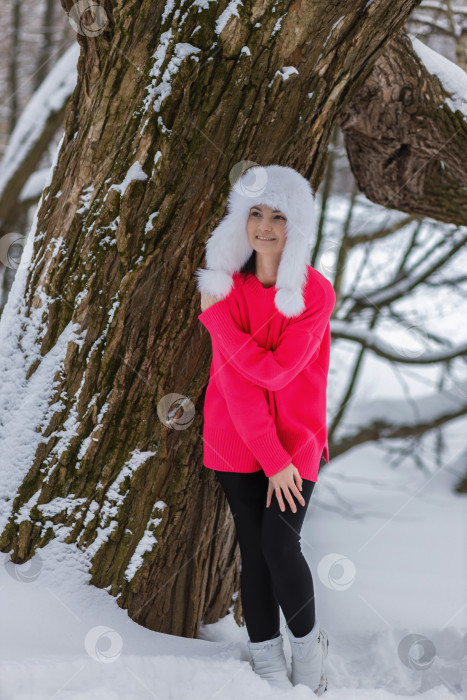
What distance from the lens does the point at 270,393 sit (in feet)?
6.55

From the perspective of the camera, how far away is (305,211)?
1.92 m

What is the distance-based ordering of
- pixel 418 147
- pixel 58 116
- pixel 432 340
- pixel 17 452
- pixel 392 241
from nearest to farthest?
pixel 17 452 < pixel 418 147 < pixel 58 116 < pixel 432 340 < pixel 392 241

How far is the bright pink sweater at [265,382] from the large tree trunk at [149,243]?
0.18 metres

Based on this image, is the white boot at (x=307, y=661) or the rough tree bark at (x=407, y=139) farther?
the rough tree bark at (x=407, y=139)

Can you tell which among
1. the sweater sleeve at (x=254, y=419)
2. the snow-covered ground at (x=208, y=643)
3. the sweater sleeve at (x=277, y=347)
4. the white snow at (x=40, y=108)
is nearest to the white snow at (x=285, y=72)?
the sweater sleeve at (x=277, y=347)

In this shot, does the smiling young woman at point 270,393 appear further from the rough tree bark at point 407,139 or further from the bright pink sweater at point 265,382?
the rough tree bark at point 407,139

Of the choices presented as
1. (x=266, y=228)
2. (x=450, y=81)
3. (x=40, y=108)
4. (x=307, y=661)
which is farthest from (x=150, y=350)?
(x=40, y=108)

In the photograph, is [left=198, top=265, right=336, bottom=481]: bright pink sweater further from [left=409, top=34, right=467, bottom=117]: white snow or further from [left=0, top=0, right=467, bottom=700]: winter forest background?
[left=409, top=34, right=467, bottom=117]: white snow

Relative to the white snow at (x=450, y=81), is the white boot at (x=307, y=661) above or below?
below

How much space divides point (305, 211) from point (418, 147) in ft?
3.53

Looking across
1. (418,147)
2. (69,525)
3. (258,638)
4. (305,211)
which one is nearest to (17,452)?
(69,525)

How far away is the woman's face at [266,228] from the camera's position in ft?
6.38

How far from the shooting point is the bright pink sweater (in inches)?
74.9

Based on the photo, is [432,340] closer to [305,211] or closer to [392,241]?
[392,241]
